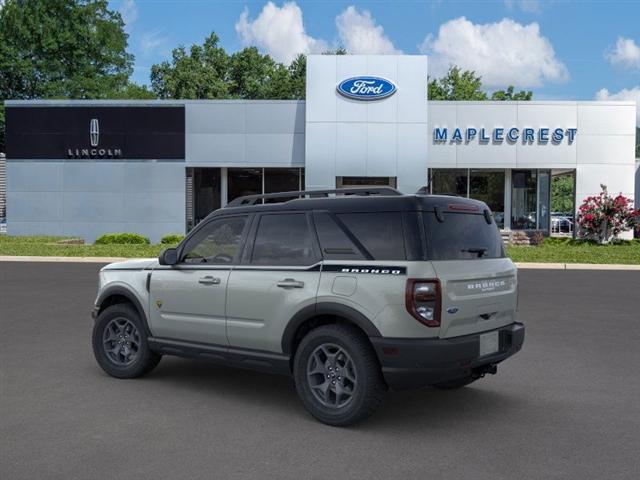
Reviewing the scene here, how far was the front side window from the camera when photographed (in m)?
6.06

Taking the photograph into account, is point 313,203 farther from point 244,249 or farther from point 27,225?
point 27,225

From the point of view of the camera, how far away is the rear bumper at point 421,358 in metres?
4.82

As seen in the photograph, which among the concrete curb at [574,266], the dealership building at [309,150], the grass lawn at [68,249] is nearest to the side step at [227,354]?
the concrete curb at [574,266]

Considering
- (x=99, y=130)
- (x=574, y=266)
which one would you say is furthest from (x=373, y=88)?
(x=99, y=130)

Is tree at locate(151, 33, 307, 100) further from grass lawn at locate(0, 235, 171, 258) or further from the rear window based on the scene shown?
the rear window

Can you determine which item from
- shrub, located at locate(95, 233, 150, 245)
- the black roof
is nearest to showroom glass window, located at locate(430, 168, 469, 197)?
shrub, located at locate(95, 233, 150, 245)

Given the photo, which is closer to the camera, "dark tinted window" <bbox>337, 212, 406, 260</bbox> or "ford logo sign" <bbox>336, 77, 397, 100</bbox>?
"dark tinted window" <bbox>337, 212, 406, 260</bbox>

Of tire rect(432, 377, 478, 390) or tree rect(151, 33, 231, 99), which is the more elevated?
tree rect(151, 33, 231, 99)

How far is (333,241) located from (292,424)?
1.48m

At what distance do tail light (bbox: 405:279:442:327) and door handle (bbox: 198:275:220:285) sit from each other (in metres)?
1.92

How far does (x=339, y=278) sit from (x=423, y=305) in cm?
71

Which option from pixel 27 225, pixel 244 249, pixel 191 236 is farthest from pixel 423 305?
pixel 27 225

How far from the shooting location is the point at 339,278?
517 centimetres

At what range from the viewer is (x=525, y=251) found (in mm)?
23609
